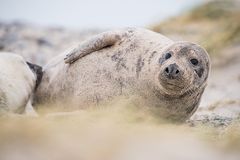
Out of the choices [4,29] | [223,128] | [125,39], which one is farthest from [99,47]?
[4,29]

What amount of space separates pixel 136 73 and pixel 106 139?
233 cm

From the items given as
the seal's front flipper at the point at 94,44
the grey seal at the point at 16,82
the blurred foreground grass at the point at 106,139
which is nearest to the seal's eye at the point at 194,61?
the blurred foreground grass at the point at 106,139

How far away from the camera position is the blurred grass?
640 inches

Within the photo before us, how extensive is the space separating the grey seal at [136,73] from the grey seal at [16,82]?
39 centimetres

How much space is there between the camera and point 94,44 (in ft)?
27.7

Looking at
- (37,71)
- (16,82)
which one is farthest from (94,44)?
(37,71)

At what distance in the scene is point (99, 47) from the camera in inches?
332

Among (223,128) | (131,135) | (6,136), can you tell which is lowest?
(6,136)

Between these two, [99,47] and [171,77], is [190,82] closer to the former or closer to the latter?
[171,77]

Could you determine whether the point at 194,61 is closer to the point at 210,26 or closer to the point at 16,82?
the point at 16,82

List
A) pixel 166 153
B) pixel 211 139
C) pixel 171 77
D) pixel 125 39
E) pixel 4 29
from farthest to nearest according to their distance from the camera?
pixel 4 29, pixel 125 39, pixel 171 77, pixel 211 139, pixel 166 153

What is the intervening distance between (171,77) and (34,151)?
2647 millimetres

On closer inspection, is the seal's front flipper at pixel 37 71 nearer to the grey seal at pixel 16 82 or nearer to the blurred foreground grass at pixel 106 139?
the grey seal at pixel 16 82

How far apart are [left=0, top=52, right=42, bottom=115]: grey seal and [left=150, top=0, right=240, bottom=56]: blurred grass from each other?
24.8ft
